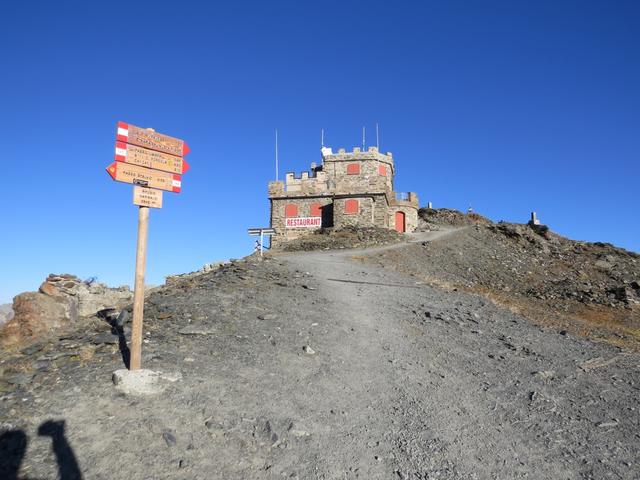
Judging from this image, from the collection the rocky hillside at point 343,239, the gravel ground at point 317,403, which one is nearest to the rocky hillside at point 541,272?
the rocky hillside at point 343,239

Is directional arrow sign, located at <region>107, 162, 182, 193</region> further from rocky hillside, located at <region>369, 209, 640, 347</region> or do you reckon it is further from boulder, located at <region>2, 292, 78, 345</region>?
rocky hillside, located at <region>369, 209, 640, 347</region>

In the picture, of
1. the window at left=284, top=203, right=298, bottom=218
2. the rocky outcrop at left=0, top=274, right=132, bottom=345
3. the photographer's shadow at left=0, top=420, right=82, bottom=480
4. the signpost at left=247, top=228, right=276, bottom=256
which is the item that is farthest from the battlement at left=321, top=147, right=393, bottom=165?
the photographer's shadow at left=0, top=420, right=82, bottom=480

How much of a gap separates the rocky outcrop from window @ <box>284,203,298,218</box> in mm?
30532

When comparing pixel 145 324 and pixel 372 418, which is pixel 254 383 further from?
pixel 145 324

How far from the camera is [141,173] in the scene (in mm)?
6852

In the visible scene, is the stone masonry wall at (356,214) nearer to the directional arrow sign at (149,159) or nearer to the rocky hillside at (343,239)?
the rocky hillside at (343,239)

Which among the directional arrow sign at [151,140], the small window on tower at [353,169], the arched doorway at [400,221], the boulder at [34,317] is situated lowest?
the boulder at [34,317]

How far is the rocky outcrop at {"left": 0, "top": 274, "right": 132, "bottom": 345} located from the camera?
30.5 feet

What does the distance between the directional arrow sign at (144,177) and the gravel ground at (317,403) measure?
2.99 meters

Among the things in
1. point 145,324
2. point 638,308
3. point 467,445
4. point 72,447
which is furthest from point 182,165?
point 638,308

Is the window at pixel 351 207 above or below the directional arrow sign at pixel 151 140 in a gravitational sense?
above

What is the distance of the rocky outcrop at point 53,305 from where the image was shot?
930 centimetres

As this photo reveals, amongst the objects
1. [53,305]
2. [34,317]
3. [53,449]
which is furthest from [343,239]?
[53,449]

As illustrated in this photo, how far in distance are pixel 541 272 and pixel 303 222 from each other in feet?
72.1
